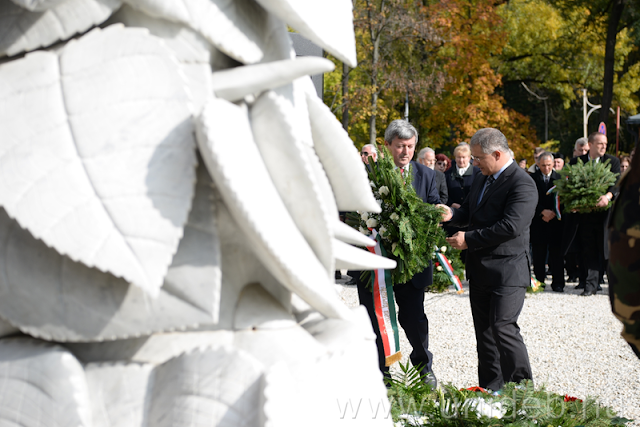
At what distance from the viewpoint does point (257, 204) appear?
1.61m

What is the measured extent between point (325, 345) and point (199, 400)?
0.42m

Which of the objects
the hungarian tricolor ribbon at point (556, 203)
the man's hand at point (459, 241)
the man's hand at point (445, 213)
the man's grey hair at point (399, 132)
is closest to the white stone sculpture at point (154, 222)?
the man's hand at point (459, 241)

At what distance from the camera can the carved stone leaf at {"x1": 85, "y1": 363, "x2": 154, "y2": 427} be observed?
5.27 feet

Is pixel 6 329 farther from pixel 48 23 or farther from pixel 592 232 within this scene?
pixel 592 232

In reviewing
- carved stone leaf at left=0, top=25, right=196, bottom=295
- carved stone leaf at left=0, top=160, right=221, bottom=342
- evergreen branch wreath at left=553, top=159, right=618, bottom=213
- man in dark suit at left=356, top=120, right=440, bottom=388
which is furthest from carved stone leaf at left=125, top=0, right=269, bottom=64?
evergreen branch wreath at left=553, top=159, right=618, bottom=213

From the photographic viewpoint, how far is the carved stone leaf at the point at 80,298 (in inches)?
61.5

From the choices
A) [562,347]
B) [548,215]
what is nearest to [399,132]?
[562,347]

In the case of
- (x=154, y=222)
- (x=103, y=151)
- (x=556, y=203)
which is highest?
(x=103, y=151)

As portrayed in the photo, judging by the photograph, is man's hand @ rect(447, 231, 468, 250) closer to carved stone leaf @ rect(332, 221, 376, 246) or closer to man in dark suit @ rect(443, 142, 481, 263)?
carved stone leaf @ rect(332, 221, 376, 246)

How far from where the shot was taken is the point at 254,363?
161 cm

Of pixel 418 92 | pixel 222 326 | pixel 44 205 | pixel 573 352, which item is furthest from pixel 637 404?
pixel 418 92

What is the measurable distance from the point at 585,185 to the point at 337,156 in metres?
7.90

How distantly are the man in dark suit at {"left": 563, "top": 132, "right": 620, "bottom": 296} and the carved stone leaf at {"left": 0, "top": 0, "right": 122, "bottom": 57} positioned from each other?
884 cm

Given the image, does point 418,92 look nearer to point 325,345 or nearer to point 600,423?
point 600,423
